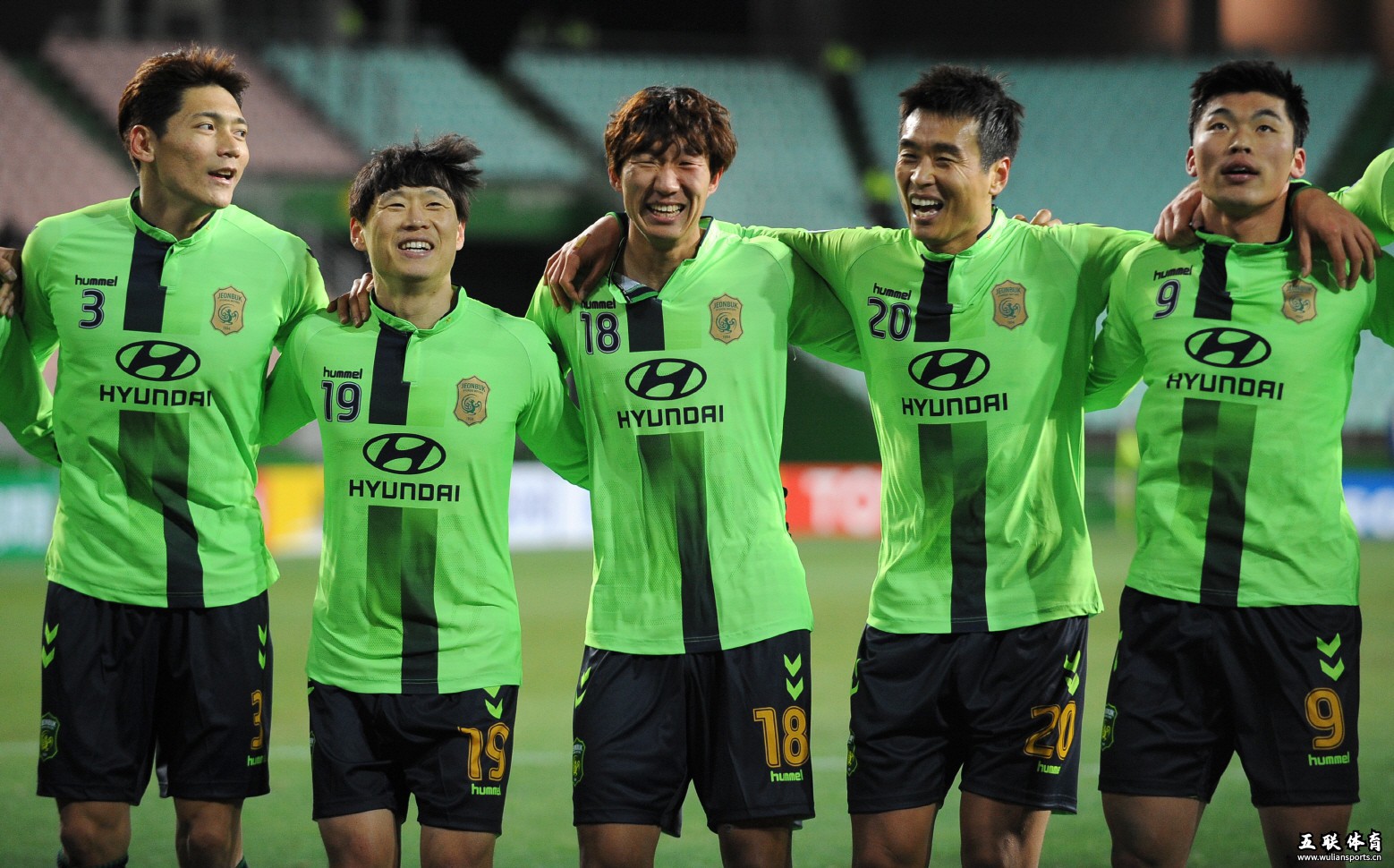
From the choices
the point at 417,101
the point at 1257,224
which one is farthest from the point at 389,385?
the point at 417,101

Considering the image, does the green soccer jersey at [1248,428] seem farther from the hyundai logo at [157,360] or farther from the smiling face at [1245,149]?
the hyundai logo at [157,360]

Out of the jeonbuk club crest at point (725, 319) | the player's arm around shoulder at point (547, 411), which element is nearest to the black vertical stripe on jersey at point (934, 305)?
the jeonbuk club crest at point (725, 319)

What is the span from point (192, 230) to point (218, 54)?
0.52 meters

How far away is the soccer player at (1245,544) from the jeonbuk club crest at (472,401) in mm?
1683

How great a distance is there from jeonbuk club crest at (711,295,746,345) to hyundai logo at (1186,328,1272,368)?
3.72 feet

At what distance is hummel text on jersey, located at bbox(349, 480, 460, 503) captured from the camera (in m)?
3.56

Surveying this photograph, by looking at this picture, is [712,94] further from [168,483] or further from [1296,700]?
[1296,700]

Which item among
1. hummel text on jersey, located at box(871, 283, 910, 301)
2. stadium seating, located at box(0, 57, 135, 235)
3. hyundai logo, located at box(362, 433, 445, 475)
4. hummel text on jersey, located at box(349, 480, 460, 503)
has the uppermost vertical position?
stadium seating, located at box(0, 57, 135, 235)

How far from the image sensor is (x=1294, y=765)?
11.5 ft

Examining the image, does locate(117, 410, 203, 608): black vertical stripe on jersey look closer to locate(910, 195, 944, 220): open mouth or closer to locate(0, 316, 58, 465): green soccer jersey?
locate(0, 316, 58, 465): green soccer jersey

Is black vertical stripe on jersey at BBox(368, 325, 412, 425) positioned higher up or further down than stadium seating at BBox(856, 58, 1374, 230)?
further down

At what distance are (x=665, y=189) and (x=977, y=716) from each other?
5.04 feet

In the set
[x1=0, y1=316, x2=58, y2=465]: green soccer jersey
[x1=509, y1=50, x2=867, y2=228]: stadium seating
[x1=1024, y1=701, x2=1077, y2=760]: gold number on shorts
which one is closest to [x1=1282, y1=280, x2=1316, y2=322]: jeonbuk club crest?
[x1=1024, y1=701, x2=1077, y2=760]: gold number on shorts

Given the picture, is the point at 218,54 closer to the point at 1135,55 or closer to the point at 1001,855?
the point at 1001,855
